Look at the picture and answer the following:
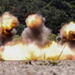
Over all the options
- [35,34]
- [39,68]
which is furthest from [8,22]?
[39,68]

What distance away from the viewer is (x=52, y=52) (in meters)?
32.1

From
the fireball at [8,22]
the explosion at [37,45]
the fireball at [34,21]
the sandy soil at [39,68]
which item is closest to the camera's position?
the sandy soil at [39,68]

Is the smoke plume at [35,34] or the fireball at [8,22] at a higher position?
the fireball at [8,22]

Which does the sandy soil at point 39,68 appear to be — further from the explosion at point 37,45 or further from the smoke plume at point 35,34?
the smoke plume at point 35,34

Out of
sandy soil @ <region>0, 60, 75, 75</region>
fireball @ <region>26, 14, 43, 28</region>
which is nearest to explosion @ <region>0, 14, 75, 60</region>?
fireball @ <region>26, 14, 43, 28</region>

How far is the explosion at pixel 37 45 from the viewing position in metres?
31.3

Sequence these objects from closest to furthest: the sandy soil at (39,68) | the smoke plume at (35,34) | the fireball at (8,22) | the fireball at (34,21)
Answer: the sandy soil at (39,68), the smoke plume at (35,34), the fireball at (34,21), the fireball at (8,22)

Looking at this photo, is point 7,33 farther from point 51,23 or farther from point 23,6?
point 23,6

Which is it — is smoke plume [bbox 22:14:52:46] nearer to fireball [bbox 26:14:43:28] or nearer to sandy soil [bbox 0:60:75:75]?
fireball [bbox 26:14:43:28]

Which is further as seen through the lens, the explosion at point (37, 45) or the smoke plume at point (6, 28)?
the smoke plume at point (6, 28)

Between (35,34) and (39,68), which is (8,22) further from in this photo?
(39,68)

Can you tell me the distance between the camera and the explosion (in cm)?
3130

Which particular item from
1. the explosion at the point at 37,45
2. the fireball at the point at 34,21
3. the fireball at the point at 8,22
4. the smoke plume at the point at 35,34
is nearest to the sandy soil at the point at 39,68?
the explosion at the point at 37,45

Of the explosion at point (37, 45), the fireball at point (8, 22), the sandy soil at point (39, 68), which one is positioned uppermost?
the fireball at point (8, 22)
